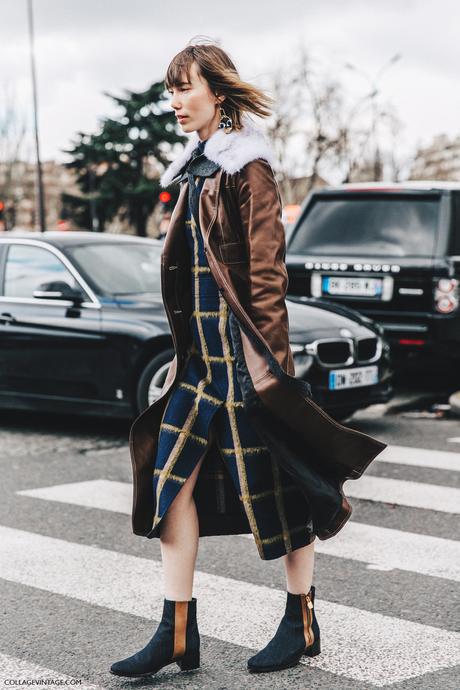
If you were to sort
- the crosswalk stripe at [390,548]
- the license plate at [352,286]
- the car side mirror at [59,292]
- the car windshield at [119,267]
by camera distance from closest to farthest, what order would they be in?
the crosswalk stripe at [390,548] → the car side mirror at [59,292] → the car windshield at [119,267] → the license plate at [352,286]

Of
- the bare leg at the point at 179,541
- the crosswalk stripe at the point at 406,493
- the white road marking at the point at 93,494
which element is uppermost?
the bare leg at the point at 179,541

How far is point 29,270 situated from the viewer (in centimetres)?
859

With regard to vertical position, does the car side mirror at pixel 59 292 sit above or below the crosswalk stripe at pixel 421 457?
above

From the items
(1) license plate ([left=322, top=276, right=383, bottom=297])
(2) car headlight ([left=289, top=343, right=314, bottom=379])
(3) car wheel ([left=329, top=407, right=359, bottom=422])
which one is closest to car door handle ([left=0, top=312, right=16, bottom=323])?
(2) car headlight ([left=289, top=343, right=314, bottom=379])

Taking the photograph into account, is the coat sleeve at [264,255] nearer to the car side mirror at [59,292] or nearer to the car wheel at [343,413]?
the car wheel at [343,413]

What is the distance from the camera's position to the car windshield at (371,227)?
9.66 metres

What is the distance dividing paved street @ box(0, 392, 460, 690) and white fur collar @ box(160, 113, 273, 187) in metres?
1.55

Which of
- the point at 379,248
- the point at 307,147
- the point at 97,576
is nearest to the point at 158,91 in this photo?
the point at 307,147

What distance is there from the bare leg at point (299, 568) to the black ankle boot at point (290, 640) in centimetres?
2

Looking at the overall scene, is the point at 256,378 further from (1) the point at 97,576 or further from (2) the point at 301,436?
(1) the point at 97,576

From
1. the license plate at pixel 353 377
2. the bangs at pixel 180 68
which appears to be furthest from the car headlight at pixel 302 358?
the bangs at pixel 180 68

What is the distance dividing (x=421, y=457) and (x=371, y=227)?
2946 millimetres

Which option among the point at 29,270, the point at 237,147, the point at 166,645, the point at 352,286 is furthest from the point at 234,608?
the point at 352,286

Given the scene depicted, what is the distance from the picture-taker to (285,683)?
3.40 metres
